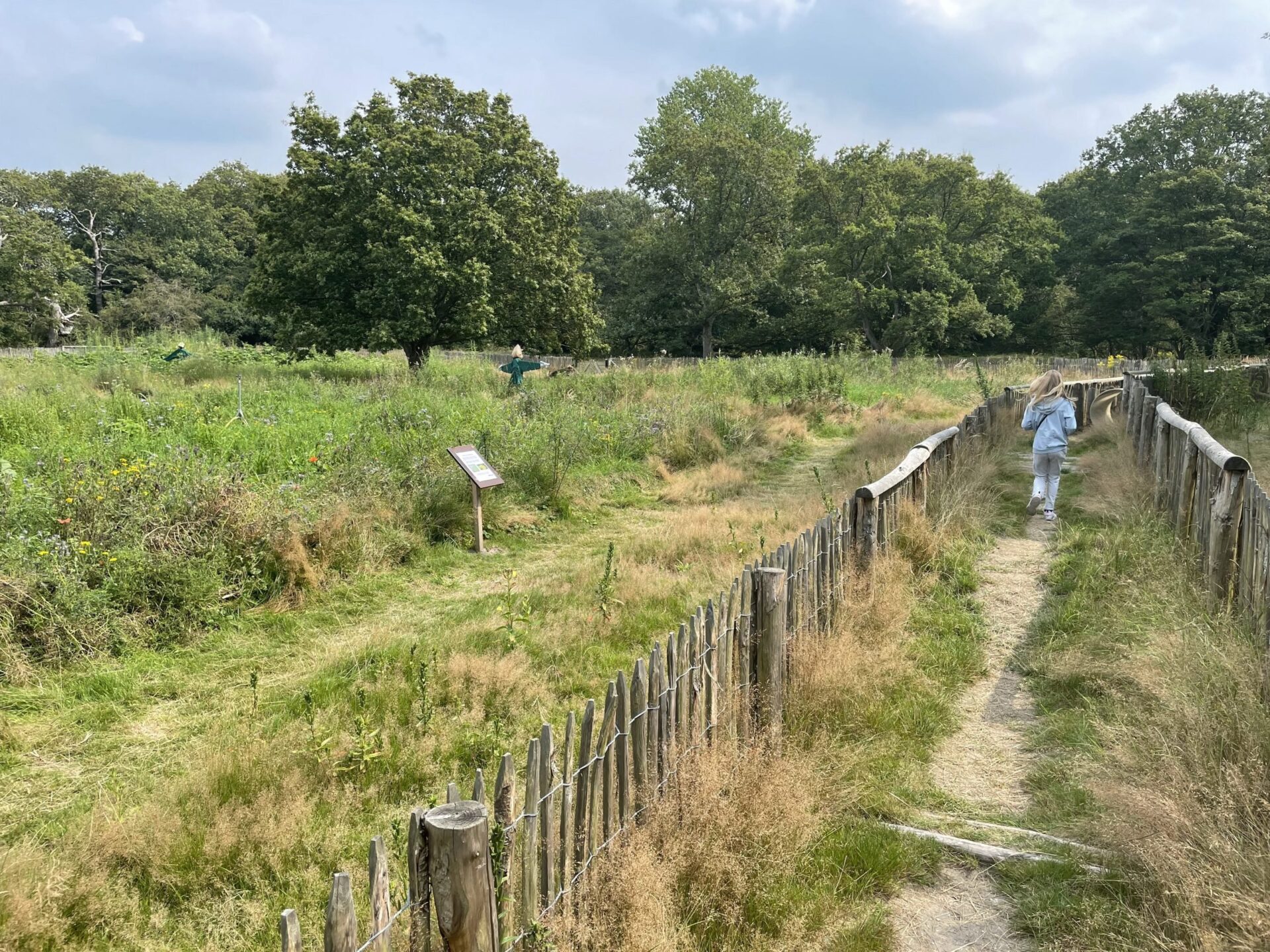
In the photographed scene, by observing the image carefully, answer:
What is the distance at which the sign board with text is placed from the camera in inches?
292

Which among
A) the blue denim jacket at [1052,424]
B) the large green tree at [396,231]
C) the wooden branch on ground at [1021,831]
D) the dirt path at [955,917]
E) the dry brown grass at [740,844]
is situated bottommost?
the dirt path at [955,917]

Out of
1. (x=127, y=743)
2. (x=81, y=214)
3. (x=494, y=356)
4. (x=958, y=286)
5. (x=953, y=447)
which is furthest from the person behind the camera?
(x=81, y=214)

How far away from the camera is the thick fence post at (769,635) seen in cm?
373

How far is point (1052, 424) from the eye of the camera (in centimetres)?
803

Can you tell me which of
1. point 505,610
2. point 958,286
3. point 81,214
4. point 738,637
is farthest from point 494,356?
point 81,214

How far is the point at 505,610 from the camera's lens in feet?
19.2

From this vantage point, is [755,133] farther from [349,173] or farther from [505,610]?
[505,610]

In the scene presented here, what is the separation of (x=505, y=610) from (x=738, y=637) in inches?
103

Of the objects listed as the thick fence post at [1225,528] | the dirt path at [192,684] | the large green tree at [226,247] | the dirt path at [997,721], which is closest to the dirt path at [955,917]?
the dirt path at [997,721]

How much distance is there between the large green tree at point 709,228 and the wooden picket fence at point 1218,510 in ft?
123

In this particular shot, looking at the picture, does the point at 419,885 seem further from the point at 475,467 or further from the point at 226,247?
the point at 226,247

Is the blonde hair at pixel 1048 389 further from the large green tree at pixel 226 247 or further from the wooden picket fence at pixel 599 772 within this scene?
the large green tree at pixel 226 247

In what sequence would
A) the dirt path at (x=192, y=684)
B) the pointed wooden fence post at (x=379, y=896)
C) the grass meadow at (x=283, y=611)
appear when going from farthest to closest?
1. the dirt path at (x=192, y=684)
2. the grass meadow at (x=283, y=611)
3. the pointed wooden fence post at (x=379, y=896)

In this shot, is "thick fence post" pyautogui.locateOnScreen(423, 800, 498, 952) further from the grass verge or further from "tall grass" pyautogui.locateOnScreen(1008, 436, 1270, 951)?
"tall grass" pyautogui.locateOnScreen(1008, 436, 1270, 951)
